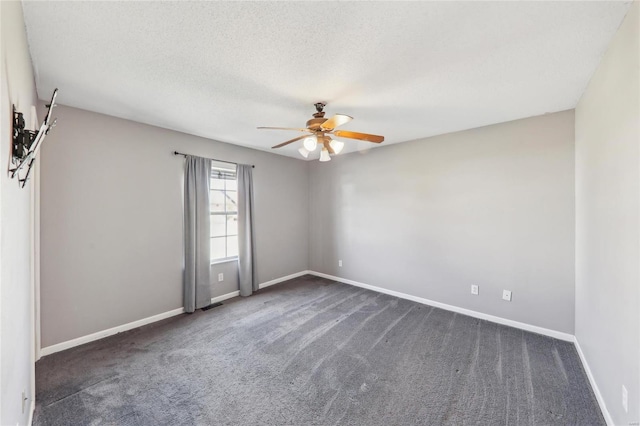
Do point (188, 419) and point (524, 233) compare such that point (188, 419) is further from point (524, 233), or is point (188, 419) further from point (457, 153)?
point (457, 153)

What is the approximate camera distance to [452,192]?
359 centimetres

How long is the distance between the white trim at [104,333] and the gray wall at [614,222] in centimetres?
422

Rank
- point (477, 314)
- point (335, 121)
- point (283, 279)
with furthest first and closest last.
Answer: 1. point (283, 279)
2. point (477, 314)
3. point (335, 121)

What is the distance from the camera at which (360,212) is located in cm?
462

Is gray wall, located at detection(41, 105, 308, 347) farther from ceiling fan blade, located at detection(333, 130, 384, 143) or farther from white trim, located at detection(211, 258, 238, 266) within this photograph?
ceiling fan blade, located at detection(333, 130, 384, 143)

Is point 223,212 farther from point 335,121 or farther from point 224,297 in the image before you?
point 335,121

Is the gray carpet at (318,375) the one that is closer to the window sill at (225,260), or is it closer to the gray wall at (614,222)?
the gray wall at (614,222)

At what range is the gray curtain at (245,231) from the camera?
13.9 feet

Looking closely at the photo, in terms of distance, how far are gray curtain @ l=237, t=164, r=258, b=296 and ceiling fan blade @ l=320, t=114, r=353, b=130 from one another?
2251mm

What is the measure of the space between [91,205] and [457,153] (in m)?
A: 4.51

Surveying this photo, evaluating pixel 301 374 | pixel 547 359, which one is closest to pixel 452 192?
pixel 547 359

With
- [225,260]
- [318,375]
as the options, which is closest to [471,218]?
[318,375]

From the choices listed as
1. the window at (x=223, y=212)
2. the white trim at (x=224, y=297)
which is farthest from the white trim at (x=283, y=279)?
the window at (x=223, y=212)

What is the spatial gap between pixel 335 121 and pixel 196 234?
2.58 metres
